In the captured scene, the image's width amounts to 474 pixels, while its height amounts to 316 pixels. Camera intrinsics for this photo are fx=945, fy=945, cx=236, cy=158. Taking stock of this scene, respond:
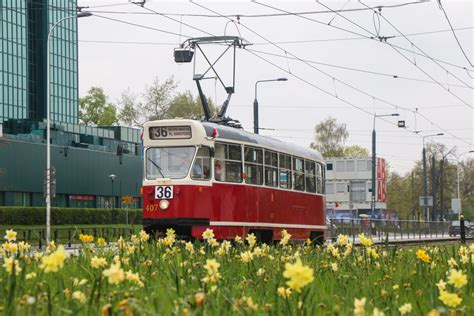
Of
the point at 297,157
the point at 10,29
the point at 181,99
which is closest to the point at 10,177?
the point at 181,99

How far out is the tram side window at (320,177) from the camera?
2725 centimetres

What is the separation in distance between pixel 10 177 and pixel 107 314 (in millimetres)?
69891

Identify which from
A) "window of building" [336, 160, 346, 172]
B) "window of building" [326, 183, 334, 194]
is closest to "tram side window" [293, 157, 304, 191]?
"window of building" [336, 160, 346, 172]

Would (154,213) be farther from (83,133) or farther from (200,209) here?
(83,133)

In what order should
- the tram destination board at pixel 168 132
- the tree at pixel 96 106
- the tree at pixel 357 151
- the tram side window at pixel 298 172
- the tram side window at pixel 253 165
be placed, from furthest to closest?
1. the tree at pixel 357 151
2. the tree at pixel 96 106
3. the tram side window at pixel 298 172
4. the tram side window at pixel 253 165
5. the tram destination board at pixel 168 132

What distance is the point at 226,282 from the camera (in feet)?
19.5

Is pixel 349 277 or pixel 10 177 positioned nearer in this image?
pixel 349 277

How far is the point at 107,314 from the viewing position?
11.3ft

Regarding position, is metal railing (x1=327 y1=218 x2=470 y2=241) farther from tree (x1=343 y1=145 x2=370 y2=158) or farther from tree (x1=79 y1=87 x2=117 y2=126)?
tree (x1=343 y1=145 x2=370 y2=158)

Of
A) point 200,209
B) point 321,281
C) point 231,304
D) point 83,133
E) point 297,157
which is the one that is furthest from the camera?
point 83,133

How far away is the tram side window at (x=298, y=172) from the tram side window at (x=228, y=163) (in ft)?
12.2

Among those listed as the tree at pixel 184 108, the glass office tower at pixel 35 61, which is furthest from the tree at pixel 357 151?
the tree at pixel 184 108

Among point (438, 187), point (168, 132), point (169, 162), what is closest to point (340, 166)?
point (438, 187)

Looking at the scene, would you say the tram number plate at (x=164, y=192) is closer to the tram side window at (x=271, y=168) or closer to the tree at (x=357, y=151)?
the tram side window at (x=271, y=168)
